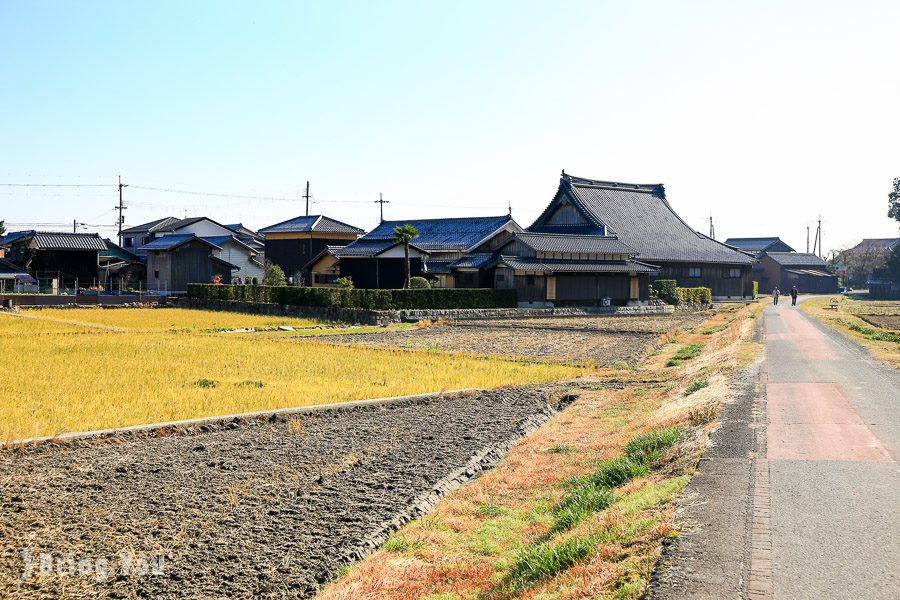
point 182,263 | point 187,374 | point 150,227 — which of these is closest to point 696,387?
point 187,374

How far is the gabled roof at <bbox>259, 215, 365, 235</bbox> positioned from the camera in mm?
69312

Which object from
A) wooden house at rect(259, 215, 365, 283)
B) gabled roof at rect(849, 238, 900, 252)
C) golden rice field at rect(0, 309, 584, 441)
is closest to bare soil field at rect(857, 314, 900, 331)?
golden rice field at rect(0, 309, 584, 441)

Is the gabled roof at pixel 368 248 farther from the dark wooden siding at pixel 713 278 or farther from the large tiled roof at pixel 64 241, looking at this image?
the large tiled roof at pixel 64 241

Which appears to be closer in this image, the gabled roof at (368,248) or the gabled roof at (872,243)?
the gabled roof at (368,248)

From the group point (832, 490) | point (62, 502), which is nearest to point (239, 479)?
point (62, 502)

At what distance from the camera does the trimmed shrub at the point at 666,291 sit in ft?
177

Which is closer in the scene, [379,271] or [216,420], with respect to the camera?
[216,420]

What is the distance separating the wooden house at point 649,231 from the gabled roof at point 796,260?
25.6 meters

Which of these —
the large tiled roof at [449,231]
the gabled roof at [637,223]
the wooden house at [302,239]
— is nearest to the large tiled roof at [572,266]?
the gabled roof at [637,223]

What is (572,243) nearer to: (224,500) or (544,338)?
(544,338)

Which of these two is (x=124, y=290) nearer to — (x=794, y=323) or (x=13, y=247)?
(x=13, y=247)

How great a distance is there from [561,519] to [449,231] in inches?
2102

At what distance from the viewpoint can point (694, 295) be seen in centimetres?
5619

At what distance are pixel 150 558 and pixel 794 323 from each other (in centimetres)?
3067
